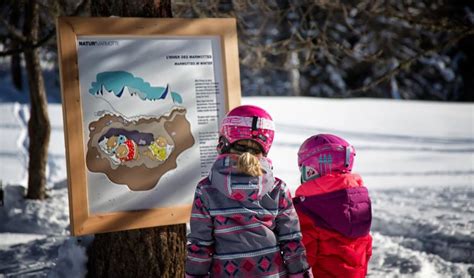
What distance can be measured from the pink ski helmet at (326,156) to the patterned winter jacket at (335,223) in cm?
7

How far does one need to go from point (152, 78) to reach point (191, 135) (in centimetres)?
46

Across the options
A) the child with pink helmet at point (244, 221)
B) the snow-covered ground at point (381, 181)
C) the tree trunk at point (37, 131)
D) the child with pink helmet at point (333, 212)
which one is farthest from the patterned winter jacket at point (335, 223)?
the tree trunk at point (37, 131)

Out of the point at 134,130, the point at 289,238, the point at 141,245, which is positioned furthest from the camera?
the point at 141,245

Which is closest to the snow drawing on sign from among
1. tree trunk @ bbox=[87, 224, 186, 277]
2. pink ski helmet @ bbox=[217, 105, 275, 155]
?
tree trunk @ bbox=[87, 224, 186, 277]

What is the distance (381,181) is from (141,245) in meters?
6.01

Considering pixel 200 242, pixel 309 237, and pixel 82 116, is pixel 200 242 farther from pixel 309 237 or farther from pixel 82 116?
pixel 82 116

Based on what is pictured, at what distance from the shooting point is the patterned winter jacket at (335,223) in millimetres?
3137

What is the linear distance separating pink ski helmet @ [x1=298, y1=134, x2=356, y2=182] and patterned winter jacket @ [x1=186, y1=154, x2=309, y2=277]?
17.8 inches

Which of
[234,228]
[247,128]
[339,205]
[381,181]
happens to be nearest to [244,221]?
[234,228]

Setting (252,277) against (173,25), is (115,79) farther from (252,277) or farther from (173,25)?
(252,277)

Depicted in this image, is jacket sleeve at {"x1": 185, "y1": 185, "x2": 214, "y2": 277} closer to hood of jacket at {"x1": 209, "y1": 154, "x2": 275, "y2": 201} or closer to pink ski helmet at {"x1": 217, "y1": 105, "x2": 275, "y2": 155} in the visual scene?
hood of jacket at {"x1": 209, "y1": 154, "x2": 275, "y2": 201}

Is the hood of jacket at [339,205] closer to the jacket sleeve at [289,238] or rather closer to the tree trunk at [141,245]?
the jacket sleeve at [289,238]

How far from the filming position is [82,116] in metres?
3.33

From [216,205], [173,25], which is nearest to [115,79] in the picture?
[173,25]
